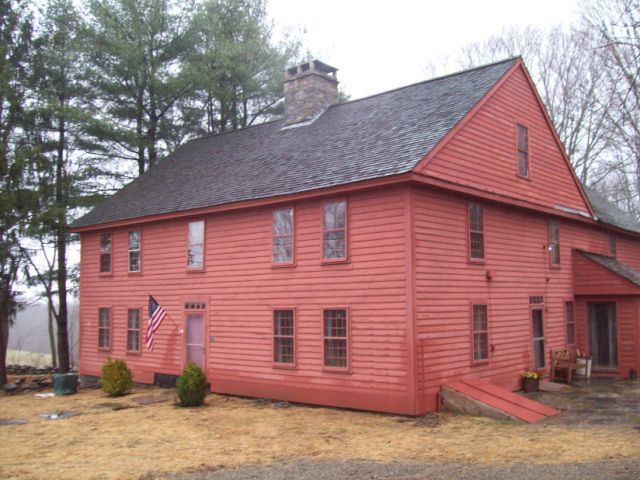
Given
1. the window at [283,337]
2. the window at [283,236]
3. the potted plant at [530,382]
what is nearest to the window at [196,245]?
the window at [283,236]

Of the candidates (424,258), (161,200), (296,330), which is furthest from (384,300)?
(161,200)

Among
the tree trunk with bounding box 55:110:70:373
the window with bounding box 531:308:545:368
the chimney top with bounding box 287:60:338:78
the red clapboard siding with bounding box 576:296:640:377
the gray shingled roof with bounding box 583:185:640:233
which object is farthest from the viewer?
the tree trunk with bounding box 55:110:70:373

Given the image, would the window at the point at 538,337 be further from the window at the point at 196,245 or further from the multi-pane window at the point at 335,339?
the window at the point at 196,245

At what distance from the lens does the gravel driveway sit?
7.75m

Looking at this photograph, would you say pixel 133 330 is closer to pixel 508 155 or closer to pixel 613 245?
pixel 508 155

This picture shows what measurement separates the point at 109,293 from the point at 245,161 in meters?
6.20

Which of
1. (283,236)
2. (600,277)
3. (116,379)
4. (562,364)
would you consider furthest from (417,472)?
(600,277)

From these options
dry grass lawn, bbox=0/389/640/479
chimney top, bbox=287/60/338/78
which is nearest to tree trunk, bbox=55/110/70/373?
chimney top, bbox=287/60/338/78

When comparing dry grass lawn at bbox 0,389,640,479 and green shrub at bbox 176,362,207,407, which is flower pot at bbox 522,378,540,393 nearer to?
dry grass lawn at bbox 0,389,640,479

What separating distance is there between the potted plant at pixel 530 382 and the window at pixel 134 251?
11413mm

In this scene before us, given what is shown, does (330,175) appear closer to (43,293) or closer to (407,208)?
(407,208)

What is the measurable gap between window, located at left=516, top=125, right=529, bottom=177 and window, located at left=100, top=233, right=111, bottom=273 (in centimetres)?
1276

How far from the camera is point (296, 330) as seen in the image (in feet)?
48.4

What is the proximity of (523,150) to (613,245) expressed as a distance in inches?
286
